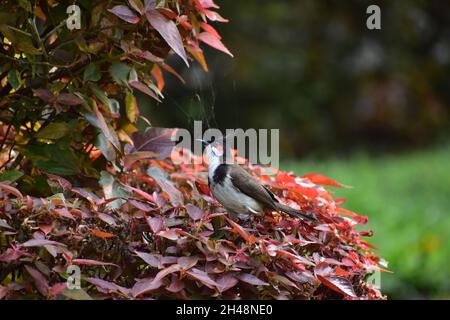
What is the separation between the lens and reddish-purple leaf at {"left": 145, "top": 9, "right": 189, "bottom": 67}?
2592 mm

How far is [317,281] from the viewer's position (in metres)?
2.37

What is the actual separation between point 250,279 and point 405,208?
524 centimetres

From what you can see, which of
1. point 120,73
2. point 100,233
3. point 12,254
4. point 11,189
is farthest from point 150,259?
point 120,73

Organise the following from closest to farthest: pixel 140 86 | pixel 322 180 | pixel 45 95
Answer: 1. pixel 45 95
2. pixel 140 86
3. pixel 322 180

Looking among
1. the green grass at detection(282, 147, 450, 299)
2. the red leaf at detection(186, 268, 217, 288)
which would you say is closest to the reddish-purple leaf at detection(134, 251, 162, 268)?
the red leaf at detection(186, 268, 217, 288)

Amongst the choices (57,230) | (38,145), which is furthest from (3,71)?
(57,230)

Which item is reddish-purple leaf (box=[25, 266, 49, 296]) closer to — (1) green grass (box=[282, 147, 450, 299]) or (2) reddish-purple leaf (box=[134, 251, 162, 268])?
(2) reddish-purple leaf (box=[134, 251, 162, 268])

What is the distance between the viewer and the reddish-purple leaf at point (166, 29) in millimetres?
2592

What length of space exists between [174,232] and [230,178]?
2.13 ft

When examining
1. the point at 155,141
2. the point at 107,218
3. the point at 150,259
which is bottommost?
the point at 150,259

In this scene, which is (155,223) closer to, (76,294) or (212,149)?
(76,294)

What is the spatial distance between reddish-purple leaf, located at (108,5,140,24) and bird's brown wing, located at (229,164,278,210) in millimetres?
753

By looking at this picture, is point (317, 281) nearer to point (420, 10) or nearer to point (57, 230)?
point (57, 230)

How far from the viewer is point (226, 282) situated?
221cm
